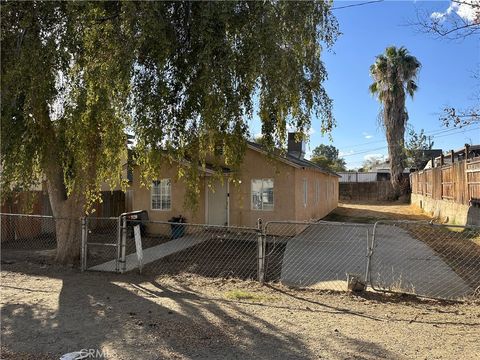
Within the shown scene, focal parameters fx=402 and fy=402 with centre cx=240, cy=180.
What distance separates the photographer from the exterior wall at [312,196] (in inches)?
607

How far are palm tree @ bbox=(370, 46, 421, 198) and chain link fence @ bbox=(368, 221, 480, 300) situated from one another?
18427mm

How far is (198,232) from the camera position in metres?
15.3

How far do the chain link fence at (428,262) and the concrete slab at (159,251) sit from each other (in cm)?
554

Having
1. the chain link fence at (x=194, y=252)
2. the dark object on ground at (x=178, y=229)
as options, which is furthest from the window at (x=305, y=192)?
the dark object on ground at (x=178, y=229)

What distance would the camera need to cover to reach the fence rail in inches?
308

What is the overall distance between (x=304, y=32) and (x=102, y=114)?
12.6 feet

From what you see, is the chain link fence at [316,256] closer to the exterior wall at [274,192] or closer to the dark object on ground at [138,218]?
the exterior wall at [274,192]

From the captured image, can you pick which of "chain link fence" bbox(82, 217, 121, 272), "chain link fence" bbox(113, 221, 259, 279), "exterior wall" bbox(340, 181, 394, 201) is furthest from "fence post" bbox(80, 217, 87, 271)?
"exterior wall" bbox(340, 181, 394, 201)

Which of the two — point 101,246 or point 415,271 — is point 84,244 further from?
point 415,271

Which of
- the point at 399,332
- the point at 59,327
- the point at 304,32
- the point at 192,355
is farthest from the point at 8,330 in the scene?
the point at 304,32

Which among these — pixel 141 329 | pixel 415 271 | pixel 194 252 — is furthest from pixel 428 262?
pixel 141 329

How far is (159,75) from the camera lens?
263 inches

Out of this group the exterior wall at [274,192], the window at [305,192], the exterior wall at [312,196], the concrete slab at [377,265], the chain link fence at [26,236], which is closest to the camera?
the concrete slab at [377,265]

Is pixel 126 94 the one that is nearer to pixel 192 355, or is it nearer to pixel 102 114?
pixel 102 114
